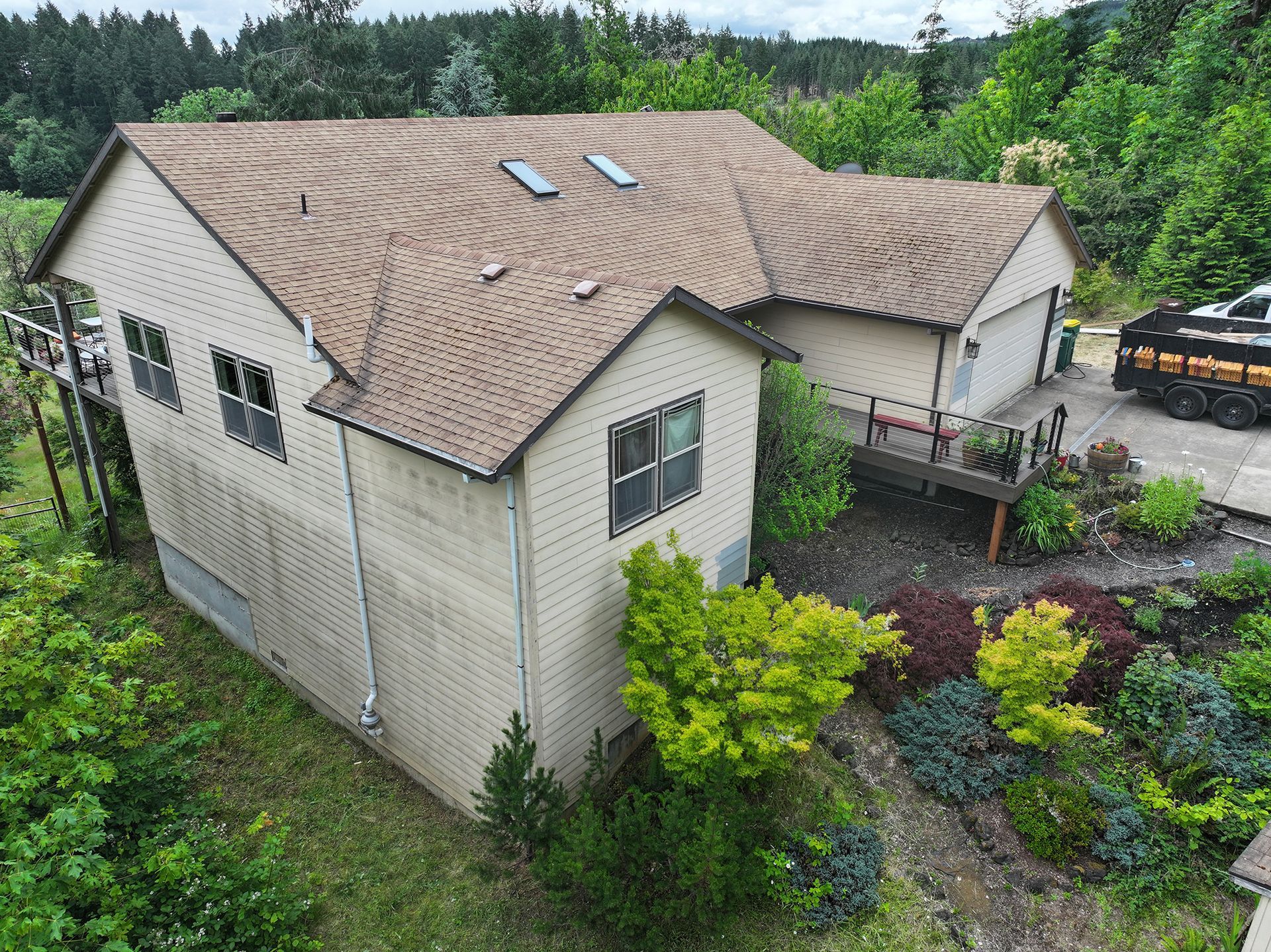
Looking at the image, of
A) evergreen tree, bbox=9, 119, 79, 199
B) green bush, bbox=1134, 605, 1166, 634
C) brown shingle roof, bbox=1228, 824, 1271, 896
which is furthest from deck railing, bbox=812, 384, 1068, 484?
evergreen tree, bbox=9, 119, 79, 199

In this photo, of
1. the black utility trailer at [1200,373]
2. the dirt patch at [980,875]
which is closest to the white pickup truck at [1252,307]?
the black utility trailer at [1200,373]

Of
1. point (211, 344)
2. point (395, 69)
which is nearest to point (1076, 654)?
point (211, 344)

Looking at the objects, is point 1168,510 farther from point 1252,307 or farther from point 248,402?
point 248,402

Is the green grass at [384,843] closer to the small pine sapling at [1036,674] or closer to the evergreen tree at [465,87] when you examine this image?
the small pine sapling at [1036,674]

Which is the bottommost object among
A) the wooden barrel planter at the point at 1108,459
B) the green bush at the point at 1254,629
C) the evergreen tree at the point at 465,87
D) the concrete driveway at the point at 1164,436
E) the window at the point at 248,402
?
the green bush at the point at 1254,629

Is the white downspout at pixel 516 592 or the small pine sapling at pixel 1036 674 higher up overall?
the white downspout at pixel 516 592

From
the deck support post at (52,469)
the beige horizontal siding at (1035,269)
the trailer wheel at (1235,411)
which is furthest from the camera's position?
the deck support post at (52,469)

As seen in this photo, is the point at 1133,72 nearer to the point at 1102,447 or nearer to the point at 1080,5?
the point at 1080,5

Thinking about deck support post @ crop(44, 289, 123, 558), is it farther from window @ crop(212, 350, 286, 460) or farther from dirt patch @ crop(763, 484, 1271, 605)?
dirt patch @ crop(763, 484, 1271, 605)
